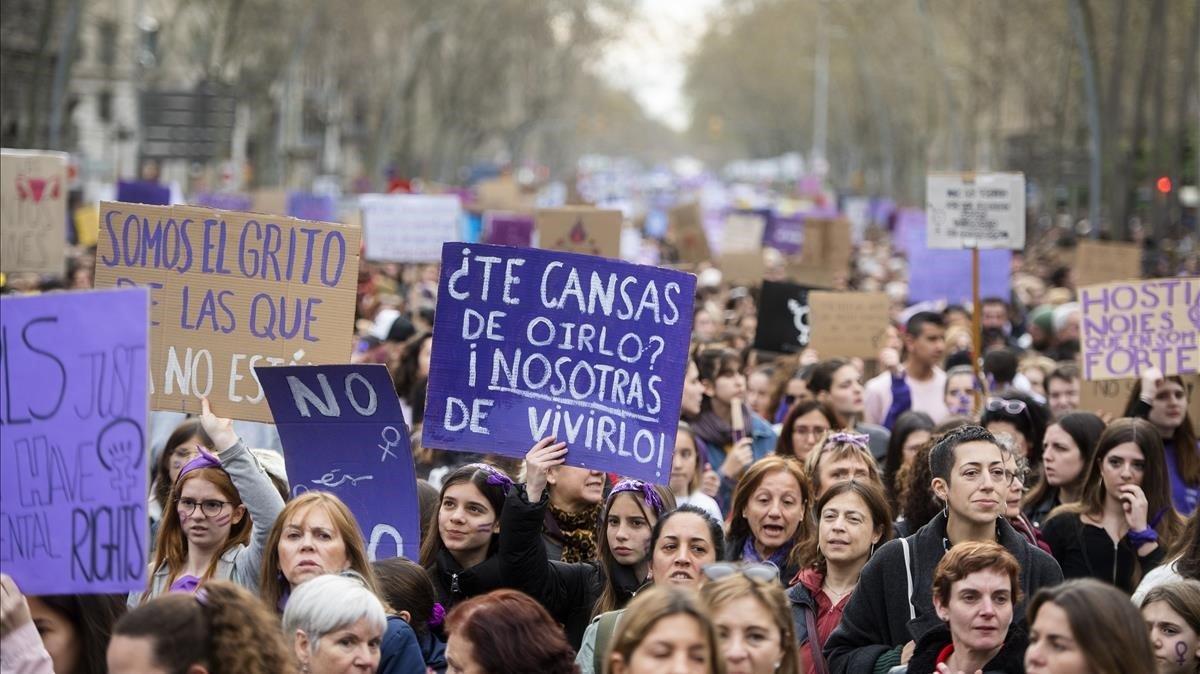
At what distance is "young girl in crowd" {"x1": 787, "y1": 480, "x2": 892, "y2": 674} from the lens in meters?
6.64

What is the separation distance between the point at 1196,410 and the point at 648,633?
22.4 feet

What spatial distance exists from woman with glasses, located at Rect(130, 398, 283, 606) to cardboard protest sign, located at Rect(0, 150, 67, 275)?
6.89 meters

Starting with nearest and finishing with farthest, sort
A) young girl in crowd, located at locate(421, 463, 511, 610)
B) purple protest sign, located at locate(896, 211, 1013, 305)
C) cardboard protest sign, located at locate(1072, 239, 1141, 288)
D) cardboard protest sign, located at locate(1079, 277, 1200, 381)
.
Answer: young girl in crowd, located at locate(421, 463, 511, 610), cardboard protest sign, located at locate(1079, 277, 1200, 381), purple protest sign, located at locate(896, 211, 1013, 305), cardboard protest sign, located at locate(1072, 239, 1141, 288)

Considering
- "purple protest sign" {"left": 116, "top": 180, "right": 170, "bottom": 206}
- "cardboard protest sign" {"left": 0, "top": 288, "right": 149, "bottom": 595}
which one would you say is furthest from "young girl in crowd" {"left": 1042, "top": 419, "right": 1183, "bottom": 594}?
"purple protest sign" {"left": 116, "top": 180, "right": 170, "bottom": 206}

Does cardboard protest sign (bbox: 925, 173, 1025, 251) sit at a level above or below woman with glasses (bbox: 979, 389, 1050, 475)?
above

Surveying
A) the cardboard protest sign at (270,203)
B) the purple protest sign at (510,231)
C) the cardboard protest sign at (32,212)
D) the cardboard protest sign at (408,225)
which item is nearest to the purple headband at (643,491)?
the cardboard protest sign at (32,212)

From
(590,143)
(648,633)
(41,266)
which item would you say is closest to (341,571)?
(648,633)

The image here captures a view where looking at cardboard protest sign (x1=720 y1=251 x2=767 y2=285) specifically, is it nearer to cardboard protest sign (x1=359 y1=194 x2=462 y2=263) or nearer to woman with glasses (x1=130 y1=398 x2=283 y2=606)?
cardboard protest sign (x1=359 y1=194 x2=462 y2=263)

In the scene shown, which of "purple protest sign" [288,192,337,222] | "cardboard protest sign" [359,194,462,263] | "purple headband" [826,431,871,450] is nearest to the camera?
"purple headband" [826,431,871,450]

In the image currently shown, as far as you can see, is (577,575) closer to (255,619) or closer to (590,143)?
(255,619)

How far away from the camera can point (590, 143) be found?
5881 inches

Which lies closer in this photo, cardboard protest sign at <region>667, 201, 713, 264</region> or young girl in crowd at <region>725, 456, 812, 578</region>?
young girl in crowd at <region>725, 456, 812, 578</region>

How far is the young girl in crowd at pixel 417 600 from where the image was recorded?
20.4 feet

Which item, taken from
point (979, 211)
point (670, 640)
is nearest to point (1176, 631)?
point (670, 640)
